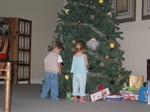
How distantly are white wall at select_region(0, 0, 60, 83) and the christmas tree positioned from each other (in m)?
3.66

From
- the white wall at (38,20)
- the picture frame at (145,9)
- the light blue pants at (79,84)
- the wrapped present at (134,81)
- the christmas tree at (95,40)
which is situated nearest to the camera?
the light blue pants at (79,84)

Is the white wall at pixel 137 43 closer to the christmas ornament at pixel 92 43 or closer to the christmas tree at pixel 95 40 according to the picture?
the christmas tree at pixel 95 40

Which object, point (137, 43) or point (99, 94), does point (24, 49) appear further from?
point (99, 94)

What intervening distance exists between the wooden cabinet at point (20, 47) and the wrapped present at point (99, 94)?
3831 millimetres

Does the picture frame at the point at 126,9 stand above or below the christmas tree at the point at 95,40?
above

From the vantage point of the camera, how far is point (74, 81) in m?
4.12

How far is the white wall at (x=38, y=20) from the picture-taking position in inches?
319

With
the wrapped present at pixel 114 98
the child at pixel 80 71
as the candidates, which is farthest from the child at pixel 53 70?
the wrapped present at pixel 114 98

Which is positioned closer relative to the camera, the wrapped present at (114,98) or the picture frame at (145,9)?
the wrapped present at (114,98)

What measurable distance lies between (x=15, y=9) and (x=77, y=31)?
12.8 ft

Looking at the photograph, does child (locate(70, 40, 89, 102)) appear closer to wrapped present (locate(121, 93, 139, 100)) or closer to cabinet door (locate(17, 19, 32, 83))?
wrapped present (locate(121, 93, 139, 100))

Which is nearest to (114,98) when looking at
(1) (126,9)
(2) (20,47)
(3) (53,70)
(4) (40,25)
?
(3) (53,70)

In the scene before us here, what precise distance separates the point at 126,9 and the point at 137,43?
0.77 meters

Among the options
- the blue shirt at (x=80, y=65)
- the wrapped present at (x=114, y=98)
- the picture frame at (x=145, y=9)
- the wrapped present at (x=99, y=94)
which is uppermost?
the picture frame at (x=145, y=9)
